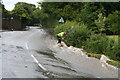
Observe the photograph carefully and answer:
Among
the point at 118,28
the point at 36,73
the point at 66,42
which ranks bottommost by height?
the point at 66,42

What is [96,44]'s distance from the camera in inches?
767

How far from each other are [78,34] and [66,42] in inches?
113

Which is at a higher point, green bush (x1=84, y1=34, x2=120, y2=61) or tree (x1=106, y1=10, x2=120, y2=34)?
tree (x1=106, y1=10, x2=120, y2=34)

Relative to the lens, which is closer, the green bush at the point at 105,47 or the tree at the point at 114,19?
the tree at the point at 114,19

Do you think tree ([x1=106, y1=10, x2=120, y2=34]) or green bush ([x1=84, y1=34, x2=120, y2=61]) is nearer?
tree ([x1=106, y1=10, x2=120, y2=34])

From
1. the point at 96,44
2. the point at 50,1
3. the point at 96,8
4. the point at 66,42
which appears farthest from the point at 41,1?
the point at 96,44

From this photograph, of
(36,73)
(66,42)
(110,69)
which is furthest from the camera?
(66,42)

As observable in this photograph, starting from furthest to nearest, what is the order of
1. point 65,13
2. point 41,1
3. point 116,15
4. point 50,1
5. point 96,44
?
point 41,1 → point 50,1 → point 65,13 → point 96,44 → point 116,15

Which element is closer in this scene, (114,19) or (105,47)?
(114,19)

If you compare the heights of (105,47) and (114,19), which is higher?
(114,19)

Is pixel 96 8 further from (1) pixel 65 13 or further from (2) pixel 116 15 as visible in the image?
(2) pixel 116 15

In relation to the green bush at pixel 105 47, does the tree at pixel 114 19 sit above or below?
above

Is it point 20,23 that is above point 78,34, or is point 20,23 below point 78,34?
below

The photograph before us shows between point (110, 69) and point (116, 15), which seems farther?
point (110, 69)
